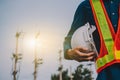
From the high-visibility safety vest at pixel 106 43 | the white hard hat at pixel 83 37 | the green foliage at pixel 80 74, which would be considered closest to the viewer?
the high-visibility safety vest at pixel 106 43

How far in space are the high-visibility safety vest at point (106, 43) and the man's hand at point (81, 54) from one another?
0.05 metres

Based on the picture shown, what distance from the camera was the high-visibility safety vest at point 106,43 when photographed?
75.4 inches

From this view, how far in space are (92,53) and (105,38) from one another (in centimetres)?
11

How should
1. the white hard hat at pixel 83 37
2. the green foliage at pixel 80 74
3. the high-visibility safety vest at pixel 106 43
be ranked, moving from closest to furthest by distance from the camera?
the high-visibility safety vest at pixel 106 43 < the white hard hat at pixel 83 37 < the green foliage at pixel 80 74

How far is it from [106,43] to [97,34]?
0.09 metres

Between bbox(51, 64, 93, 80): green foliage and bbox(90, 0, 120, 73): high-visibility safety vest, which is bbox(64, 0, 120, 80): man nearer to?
bbox(90, 0, 120, 73): high-visibility safety vest

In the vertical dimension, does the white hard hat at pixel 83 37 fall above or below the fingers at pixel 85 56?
above

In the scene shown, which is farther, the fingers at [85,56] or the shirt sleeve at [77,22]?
the shirt sleeve at [77,22]

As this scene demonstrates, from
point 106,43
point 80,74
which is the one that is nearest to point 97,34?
point 106,43

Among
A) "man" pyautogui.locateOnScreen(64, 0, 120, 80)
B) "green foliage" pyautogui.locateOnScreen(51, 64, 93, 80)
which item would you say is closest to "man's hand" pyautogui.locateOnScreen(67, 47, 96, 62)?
"man" pyautogui.locateOnScreen(64, 0, 120, 80)

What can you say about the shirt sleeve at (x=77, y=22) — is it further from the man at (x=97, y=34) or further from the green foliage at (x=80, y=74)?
the green foliage at (x=80, y=74)

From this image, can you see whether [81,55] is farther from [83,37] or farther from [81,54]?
[83,37]

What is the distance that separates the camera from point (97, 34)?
1997mm

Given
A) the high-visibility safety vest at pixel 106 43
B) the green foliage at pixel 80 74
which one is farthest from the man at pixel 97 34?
the green foliage at pixel 80 74
